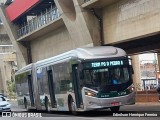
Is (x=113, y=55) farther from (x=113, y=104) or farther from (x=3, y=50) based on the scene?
(x=3, y=50)

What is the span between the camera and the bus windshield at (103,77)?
1909 centimetres

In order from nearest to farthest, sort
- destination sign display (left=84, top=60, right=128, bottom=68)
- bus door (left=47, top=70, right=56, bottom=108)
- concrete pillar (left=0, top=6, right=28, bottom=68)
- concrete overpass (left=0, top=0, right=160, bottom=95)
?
1. destination sign display (left=84, top=60, right=128, bottom=68)
2. bus door (left=47, top=70, right=56, bottom=108)
3. concrete overpass (left=0, top=0, right=160, bottom=95)
4. concrete pillar (left=0, top=6, right=28, bottom=68)

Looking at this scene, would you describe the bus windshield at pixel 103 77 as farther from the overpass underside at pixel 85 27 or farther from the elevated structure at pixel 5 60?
the elevated structure at pixel 5 60

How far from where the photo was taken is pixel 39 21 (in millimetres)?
42344

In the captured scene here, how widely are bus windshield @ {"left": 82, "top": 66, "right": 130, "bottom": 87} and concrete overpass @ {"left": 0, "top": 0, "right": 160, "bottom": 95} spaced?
5579mm

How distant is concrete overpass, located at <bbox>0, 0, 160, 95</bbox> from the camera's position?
25.6 m

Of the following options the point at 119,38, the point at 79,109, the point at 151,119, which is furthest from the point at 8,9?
the point at 151,119

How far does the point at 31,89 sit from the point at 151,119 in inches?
541

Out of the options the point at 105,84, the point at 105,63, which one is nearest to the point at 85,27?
the point at 105,63

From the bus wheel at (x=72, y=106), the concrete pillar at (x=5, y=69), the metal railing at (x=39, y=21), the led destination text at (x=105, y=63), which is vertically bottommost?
the bus wheel at (x=72, y=106)

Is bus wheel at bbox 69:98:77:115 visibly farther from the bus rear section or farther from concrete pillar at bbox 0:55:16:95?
concrete pillar at bbox 0:55:16:95

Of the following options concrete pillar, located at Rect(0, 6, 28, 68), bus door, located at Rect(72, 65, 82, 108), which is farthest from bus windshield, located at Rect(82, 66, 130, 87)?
concrete pillar, located at Rect(0, 6, 28, 68)

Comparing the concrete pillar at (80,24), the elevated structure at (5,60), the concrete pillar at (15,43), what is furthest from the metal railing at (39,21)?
the elevated structure at (5,60)

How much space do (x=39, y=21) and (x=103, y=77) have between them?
24.2 meters
